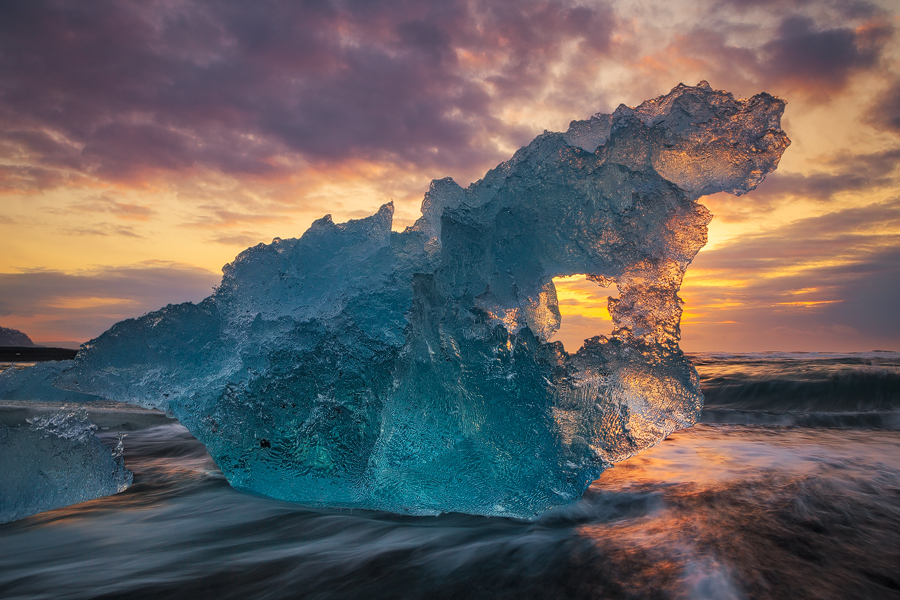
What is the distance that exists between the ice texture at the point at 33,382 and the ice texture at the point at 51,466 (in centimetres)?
25

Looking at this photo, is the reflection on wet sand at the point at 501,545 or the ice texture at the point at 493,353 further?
the ice texture at the point at 493,353

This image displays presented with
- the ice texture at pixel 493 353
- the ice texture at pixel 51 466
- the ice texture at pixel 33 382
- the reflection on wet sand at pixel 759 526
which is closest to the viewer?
the reflection on wet sand at pixel 759 526

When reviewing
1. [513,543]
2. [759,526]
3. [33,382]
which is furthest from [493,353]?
[33,382]

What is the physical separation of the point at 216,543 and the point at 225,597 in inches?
23.6

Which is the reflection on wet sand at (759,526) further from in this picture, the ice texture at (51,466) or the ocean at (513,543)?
the ice texture at (51,466)

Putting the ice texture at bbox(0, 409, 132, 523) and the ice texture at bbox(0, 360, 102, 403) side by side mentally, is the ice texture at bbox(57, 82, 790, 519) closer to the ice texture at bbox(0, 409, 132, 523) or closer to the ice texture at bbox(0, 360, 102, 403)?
the ice texture at bbox(0, 409, 132, 523)

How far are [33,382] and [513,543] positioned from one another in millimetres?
3272

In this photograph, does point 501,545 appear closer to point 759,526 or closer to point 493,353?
point 493,353

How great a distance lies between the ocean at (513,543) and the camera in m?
1.91

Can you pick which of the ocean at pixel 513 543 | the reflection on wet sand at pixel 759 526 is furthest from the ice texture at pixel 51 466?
the reflection on wet sand at pixel 759 526

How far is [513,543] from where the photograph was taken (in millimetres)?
2254

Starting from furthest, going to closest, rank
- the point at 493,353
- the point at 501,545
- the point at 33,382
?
the point at 33,382, the point at 493,353, the point at 501,545

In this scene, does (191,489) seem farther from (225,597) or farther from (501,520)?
(501,520)

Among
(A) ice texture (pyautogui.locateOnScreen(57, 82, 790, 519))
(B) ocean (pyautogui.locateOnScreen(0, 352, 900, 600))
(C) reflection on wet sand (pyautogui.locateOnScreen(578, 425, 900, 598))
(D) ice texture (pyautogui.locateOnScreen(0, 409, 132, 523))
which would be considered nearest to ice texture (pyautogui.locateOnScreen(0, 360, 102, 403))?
(D) ice texture (pyautogui.locateOnScreen(0, 409, 132, 523))
